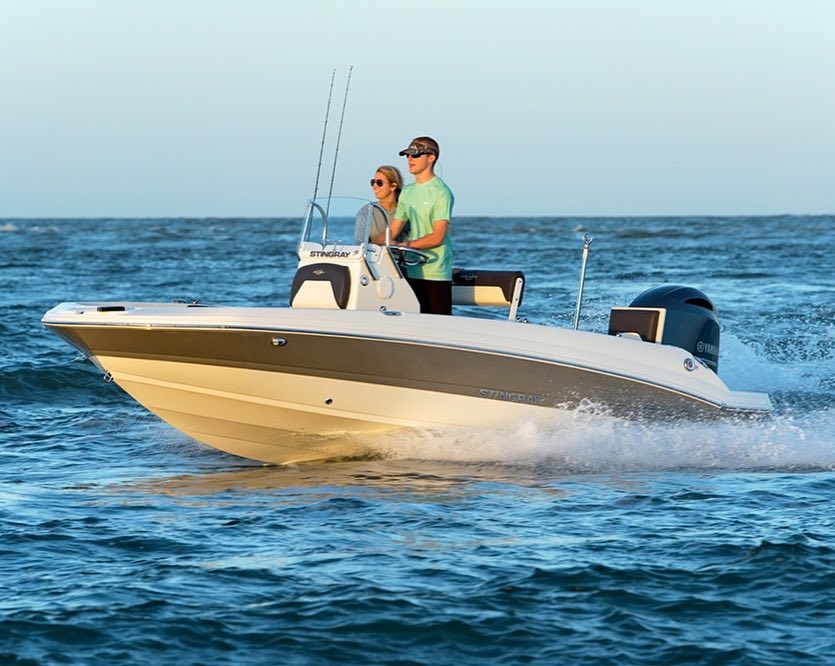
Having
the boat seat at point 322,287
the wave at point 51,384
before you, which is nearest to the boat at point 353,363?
the boat seat at point 322,287

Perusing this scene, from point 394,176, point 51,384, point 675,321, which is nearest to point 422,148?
point 394,176

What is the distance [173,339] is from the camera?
719 centimetres

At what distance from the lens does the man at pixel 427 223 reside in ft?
24.8

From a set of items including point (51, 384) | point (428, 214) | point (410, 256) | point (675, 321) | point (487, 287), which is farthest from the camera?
point (51, 384)

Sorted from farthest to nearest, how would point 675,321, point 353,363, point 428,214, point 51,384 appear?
1. point 51,384
2. point 675,321
3. point 428,214
4. point 353,363

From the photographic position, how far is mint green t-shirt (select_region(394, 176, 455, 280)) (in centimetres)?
759

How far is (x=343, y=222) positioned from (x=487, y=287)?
1026 mm

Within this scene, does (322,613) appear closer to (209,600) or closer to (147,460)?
(209,600)

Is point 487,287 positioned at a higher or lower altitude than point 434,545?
higher

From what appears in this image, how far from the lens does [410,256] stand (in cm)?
772

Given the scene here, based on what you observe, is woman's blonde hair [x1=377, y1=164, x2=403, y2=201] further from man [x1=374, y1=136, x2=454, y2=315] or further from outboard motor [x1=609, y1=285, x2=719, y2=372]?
outboard motor [x1=609, y1=285, x2=719, y2=372]

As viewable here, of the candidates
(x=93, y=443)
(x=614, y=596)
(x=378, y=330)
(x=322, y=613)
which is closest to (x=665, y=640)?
(x=614, y=596)

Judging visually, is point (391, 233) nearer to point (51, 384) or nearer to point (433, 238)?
point (433, 238)

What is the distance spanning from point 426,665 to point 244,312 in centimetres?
319
